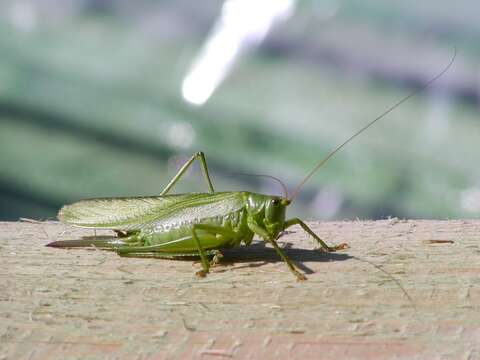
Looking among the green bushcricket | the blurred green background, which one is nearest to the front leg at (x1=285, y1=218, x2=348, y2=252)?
the green bushcricket

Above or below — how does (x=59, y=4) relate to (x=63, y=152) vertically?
above

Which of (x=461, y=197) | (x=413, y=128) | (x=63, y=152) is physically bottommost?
(x=461, y=197)

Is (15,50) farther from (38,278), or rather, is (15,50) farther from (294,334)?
(294,334)

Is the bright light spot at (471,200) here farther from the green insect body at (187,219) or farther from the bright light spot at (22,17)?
the bright light spot at (22,17)

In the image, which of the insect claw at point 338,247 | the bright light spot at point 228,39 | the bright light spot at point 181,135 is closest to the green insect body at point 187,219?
the insect claw at point 338,247

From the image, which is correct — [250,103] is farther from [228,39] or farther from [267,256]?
[267,256]

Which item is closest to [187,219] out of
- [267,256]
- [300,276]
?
[267,256]

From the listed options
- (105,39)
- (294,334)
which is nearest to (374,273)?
(294,334)
